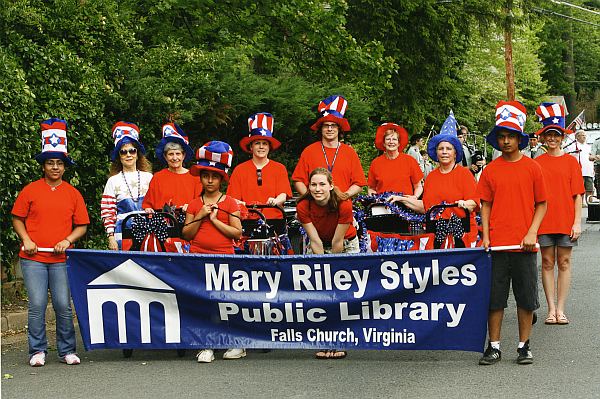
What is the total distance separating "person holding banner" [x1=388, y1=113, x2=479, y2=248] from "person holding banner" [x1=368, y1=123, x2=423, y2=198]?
616mm

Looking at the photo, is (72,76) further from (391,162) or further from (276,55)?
(276,55)

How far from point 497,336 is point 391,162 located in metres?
3.19

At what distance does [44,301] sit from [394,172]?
13.0ft

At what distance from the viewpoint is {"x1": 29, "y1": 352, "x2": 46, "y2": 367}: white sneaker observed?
9344 millimetres

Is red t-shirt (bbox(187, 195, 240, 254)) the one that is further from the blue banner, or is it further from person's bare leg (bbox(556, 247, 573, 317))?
person's bare leg (bbox(556, 247, 573, 317))

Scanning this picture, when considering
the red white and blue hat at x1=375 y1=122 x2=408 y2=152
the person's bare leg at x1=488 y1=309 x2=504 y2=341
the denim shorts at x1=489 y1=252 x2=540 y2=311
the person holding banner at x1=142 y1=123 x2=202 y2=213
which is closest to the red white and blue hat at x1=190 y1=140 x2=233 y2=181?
the person holding banner at x1=142 y1=123 x2=202 y2=213

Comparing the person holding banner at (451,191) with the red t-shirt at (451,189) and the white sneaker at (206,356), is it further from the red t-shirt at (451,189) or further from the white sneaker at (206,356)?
the white sneaker at (206,356)

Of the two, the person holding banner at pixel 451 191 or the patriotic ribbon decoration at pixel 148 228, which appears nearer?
the patriotic ribbon decoration at pixel 148 228

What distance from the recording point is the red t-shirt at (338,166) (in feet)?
36.3

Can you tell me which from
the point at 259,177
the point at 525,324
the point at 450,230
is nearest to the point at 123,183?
the point at 259,177

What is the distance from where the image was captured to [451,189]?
10.5 meters

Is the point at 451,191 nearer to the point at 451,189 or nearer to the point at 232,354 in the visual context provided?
the point at 451,189

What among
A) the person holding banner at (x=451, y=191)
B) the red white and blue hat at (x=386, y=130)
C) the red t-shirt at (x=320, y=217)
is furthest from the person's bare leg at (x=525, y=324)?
the red white and blue hat at (x=386, y=130)

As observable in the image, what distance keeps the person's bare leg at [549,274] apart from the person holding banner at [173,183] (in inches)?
134
